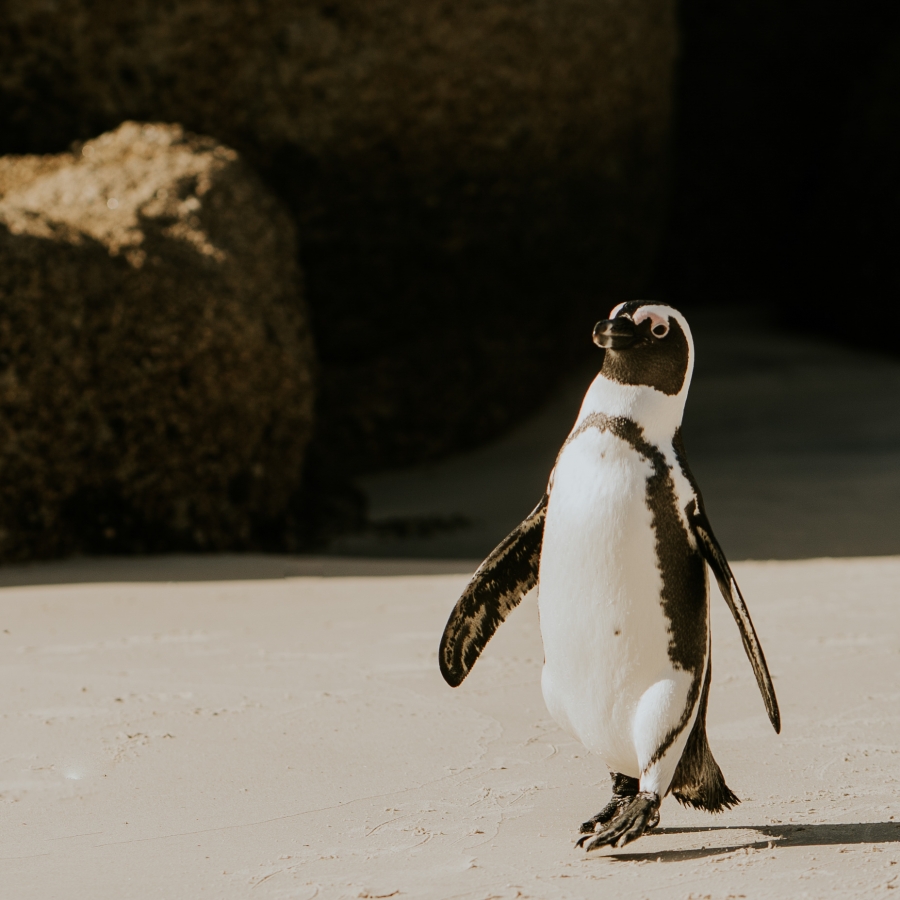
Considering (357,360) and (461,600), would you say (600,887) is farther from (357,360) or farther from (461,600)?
(357,360)

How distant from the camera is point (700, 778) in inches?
85.3

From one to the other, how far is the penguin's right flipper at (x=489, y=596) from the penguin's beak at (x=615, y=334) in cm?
38

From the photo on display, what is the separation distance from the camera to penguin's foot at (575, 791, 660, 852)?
1957mm

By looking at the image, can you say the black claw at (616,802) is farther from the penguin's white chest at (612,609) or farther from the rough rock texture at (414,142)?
the rough rock texture at (414,142)

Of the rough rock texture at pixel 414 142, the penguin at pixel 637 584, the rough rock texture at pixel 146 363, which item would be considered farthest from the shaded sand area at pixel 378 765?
the rough rock texture at pixel 414 142

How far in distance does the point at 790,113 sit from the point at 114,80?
19.4ft

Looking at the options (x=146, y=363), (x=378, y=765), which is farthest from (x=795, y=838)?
(x=146, y=363)

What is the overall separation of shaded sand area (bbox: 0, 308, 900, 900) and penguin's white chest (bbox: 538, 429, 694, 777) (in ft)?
0.65

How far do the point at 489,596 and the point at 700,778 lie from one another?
0.51 meters

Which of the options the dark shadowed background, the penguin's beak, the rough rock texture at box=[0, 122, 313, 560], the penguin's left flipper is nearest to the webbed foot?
the penguin's left flipper

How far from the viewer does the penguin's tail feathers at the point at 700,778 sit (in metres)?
2.16

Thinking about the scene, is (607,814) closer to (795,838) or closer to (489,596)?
(795,838)

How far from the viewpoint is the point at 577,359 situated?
834cm

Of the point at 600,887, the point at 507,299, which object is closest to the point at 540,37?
the point at 507,299
